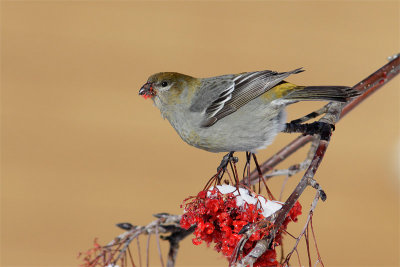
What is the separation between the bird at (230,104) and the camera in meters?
1.91

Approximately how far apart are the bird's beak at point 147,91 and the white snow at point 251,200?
2.00ft

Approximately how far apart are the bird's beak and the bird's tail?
0.64m

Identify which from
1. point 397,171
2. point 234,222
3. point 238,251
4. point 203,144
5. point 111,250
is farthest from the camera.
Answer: point 397,171

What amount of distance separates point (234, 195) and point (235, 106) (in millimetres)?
572

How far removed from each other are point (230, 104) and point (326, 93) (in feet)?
1.45

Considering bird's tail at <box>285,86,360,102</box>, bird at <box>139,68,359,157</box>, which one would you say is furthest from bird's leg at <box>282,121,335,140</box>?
bird's tail at <box>285,86,360,102</box>

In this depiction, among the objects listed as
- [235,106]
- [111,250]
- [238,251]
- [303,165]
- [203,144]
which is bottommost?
[238,251]

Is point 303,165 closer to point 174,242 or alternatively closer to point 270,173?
point 270,173

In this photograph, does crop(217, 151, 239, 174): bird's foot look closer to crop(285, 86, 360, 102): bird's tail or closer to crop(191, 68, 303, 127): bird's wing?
crop(191, 68, 303, 127): bird's wing

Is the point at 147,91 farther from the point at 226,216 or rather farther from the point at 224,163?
the point at 226,216

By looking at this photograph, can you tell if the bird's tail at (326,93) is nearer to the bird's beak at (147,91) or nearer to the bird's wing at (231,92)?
the bird's wing at (231,92)

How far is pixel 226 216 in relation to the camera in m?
1.51

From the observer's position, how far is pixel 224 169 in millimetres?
1672

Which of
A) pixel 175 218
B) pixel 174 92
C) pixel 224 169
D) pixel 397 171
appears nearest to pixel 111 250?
pixel 175 218
